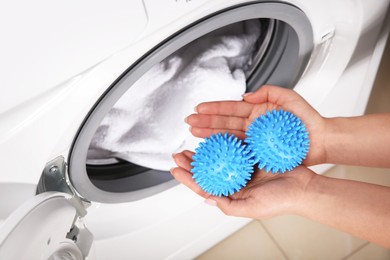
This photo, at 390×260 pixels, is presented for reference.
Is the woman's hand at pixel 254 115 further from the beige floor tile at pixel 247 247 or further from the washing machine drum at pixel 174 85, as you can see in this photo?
the beige floor tile at pixel 247 247

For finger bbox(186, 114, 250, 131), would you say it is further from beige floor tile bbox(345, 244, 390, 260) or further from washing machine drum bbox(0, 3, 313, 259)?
beige floor tile bbox(345, 244, 390, 260)

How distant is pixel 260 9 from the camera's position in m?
0.55

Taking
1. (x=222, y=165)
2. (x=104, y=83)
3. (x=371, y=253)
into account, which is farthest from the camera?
(x=371, y=253)

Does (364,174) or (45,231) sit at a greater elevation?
(45,231)

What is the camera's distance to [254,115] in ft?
2.38

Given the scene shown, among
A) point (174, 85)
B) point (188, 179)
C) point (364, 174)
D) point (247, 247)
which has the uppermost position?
point (174, 85)

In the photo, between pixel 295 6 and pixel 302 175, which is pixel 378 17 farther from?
pixel 302 175

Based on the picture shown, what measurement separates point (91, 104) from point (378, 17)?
0.54 meters

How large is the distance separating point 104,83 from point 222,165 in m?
0.21

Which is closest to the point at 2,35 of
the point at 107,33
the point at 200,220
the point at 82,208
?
the point at 107,33

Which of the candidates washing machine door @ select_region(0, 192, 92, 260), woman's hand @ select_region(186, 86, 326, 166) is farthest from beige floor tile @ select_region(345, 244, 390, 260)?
washing machine door @ select_region(0, 192, 92, 260)

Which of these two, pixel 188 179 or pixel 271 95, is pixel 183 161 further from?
pixel 271 95

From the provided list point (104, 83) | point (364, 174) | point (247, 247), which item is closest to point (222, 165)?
point (104, 83)

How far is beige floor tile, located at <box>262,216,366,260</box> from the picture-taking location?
40.1 inches
